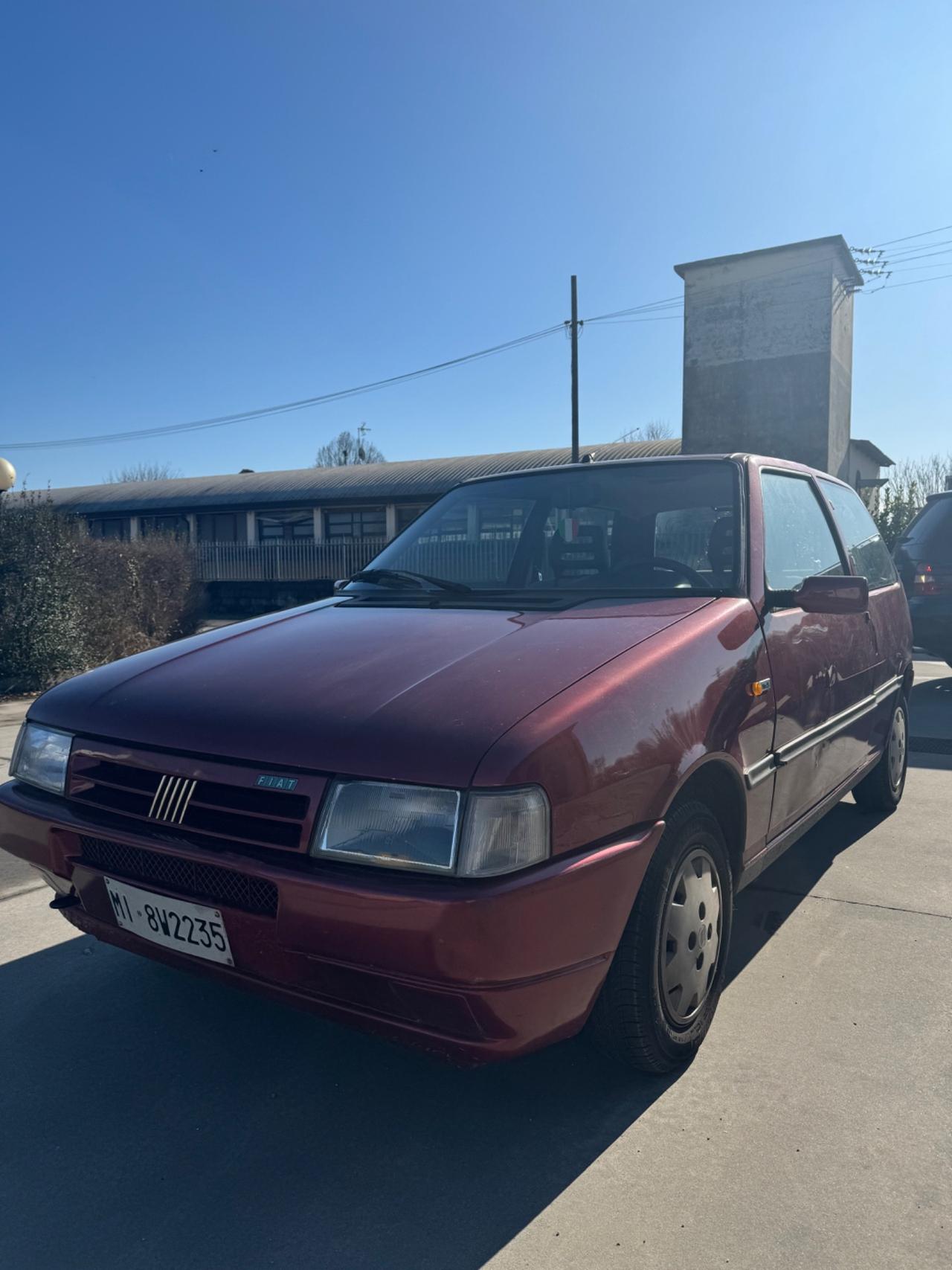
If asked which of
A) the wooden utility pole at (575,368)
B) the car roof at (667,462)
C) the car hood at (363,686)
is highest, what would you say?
the wooden utility pole at (575,368)

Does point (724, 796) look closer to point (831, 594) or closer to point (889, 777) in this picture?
point (831, 594)

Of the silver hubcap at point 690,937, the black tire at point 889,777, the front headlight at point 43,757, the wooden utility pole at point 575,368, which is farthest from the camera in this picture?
the wooden utility pole at point 575,368

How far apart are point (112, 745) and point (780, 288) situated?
972 inches

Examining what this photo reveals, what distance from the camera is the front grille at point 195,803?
1992 millimetres

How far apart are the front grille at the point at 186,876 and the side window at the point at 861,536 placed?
115 inches

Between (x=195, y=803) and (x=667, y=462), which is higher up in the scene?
(x=667, y=462)

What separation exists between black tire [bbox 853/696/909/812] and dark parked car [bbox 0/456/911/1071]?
1463 millimetres

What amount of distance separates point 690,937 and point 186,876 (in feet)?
4.17

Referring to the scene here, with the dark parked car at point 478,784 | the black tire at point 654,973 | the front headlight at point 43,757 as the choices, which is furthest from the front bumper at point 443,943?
the front headlight at point 43,757

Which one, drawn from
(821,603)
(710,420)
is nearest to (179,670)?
(821,603)

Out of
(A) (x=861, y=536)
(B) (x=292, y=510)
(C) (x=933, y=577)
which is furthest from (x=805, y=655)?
(B) (x=292, y=510)

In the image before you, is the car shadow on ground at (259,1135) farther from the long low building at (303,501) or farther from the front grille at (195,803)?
the long low building at (303,501)

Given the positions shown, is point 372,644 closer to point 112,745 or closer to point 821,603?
point 112,745

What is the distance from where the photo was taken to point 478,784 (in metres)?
1.83
